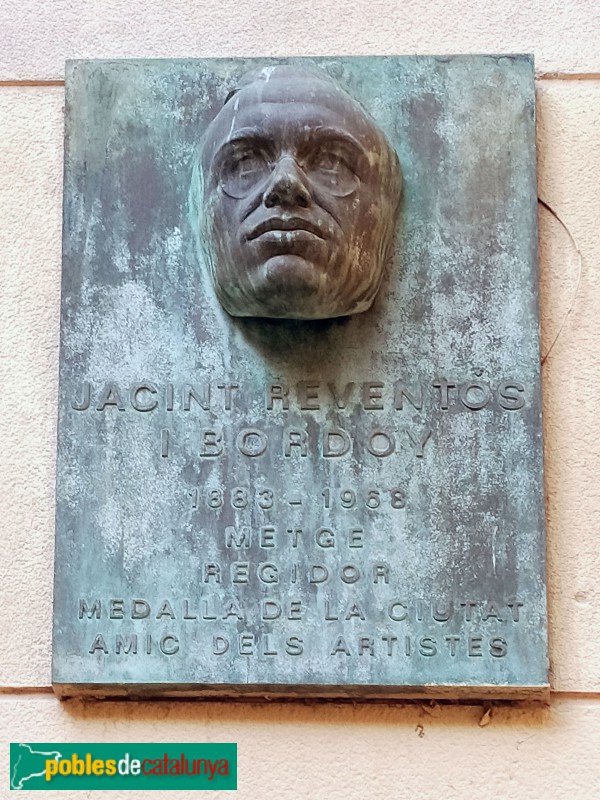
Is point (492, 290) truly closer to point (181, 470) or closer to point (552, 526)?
point (552, 526)

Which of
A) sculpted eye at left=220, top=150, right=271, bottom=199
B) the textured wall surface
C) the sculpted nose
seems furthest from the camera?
the textured wall surface

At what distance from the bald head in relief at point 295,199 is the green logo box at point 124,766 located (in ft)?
3.43

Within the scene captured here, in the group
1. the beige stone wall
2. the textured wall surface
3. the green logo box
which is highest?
the textured wall surface

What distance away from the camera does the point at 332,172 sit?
326 centimetres

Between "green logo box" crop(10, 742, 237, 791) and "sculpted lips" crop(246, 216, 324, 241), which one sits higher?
"sculpted lips" crop(246, 216, 324, 241)

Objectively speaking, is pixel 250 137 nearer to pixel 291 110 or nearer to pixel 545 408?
pixel 291 110

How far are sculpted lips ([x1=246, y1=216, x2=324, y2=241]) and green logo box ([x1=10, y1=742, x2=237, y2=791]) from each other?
1192 millimetres

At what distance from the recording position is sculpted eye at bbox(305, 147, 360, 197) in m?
3.24

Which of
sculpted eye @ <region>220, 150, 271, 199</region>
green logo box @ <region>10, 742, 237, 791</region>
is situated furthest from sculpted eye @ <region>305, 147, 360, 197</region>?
green logo box @ <region>10, 742, 237, 791</region>

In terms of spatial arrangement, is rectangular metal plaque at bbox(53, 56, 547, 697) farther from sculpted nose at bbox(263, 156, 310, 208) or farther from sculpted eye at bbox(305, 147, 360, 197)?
sculpted nose at bbox(263, 156, 310, 208)

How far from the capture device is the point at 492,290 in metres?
3.35

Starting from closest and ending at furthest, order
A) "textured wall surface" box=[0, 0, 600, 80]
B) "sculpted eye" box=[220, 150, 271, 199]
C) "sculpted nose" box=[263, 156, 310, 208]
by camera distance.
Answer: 1. "sculpted nose" box=[263, 156, 310, 208]
2. "sculpted eye" box=[220, 150, 271, 199]
3. "textured wall surface" box=[0, 0, 600, 80]

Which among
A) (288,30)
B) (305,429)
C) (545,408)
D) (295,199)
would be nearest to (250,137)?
(295,199)

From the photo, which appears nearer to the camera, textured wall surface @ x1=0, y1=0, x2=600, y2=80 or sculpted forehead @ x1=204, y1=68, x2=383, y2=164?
sculpted forehead @ x1=204, y1=68, x2=383, y2=164
